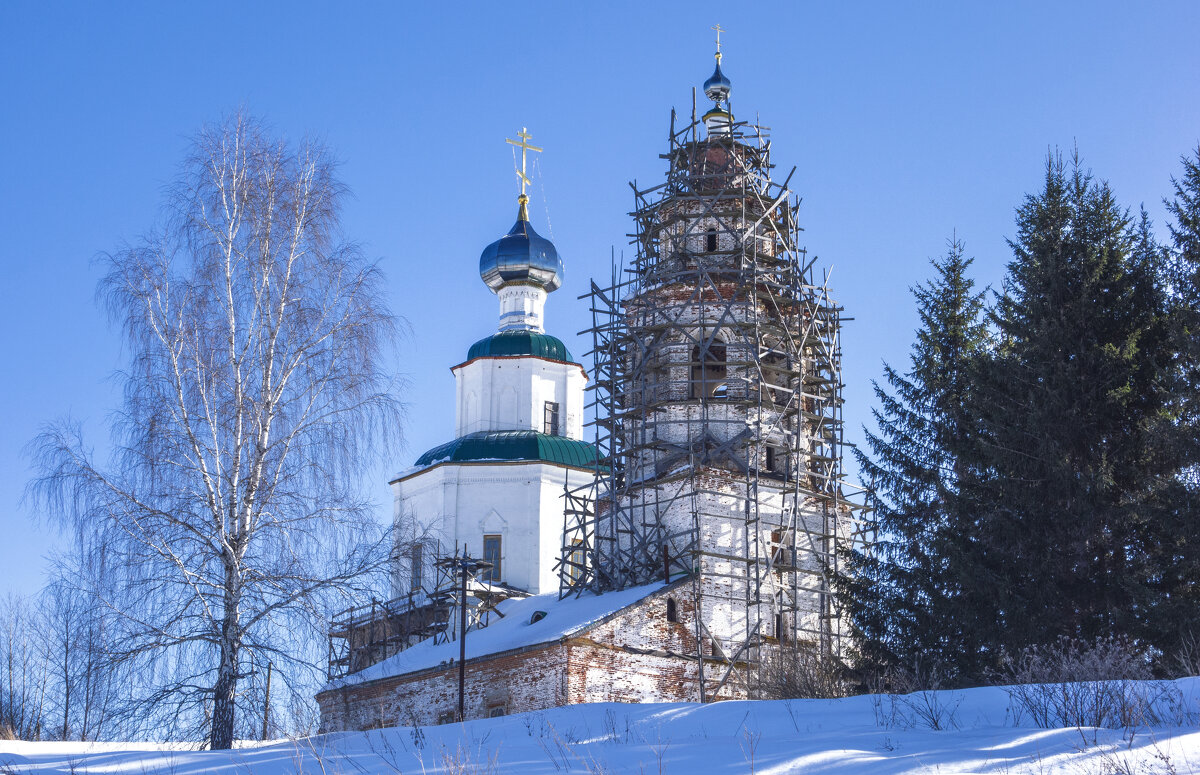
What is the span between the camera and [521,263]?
3384 cm

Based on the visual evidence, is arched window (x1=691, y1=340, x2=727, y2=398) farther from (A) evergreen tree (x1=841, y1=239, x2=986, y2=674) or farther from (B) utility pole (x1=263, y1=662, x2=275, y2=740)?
(B) utility pole (x1=263, y1=662, x2=275, y2=740)

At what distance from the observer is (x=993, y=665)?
16.7 meters

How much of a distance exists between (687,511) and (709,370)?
10.9 ft

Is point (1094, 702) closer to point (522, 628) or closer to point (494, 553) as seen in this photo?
point (522, 628)

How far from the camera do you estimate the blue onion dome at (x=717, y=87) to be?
27891mm

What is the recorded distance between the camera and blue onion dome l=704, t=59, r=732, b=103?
27.9 metres

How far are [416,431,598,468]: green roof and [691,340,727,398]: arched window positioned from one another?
732 centimetres

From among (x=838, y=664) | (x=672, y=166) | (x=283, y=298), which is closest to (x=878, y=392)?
(x=838, y=664)

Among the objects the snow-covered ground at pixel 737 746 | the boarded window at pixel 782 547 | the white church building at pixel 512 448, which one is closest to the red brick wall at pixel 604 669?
the boarded window at pixel 782 547

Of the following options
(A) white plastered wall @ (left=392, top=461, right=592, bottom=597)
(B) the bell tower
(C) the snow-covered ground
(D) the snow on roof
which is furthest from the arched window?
(C) the snow-covered ground

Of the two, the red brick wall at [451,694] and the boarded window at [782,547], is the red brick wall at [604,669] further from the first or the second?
the boarded window at [782,547]

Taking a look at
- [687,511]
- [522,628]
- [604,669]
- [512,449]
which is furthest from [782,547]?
[512,449]

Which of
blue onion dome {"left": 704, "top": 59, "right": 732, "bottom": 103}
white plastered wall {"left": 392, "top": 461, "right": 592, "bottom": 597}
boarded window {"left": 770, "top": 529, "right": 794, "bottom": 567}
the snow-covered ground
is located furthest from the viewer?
white plastered wall {"left": 392, "top": 461, "right": 592, "bottom": 597}

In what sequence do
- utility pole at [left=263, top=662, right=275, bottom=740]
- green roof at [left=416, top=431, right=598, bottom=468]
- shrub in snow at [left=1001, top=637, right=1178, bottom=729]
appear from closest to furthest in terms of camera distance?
shrub in snow at [left=1001, top=637, right=1178, bottom=729]
utility pole at [left=263, top=662, right=275, bottom=740]
green roof at [left=416, top=431, right=598, bottom=468]
